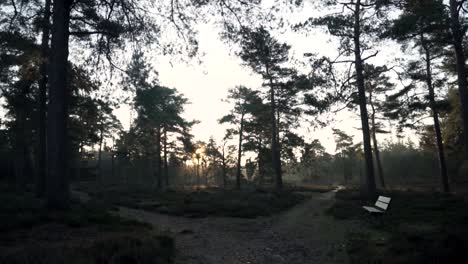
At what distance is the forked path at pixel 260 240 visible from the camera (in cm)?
609

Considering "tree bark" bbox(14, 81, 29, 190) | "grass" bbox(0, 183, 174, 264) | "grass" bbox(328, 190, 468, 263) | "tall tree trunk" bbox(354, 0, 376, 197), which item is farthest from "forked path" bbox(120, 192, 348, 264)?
"tree bark" bbox(14, 81, 29, 190)

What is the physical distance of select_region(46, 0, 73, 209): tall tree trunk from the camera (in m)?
8.61

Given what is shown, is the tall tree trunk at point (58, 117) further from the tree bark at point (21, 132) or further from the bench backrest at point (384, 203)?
the bench backrest at point (384, 203)

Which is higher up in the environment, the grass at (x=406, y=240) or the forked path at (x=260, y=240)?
the grass at (x=406, y=240)

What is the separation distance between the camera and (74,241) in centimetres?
563

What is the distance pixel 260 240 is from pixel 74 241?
15.2ft

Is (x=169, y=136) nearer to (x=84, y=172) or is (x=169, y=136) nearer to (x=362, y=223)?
(x=84, y=172)

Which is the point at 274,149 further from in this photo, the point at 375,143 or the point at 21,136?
the point at 21,136

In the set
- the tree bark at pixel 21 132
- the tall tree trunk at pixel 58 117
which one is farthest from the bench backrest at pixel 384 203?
the tree bark at pixel 21 132

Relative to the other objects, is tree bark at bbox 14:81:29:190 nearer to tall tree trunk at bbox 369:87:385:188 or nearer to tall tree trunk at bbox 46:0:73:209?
tall tree trunk at bbox 46:0:73:209

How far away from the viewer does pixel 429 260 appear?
4645 millimetres

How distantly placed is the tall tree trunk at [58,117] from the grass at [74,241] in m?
0.66

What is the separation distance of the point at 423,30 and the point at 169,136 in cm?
2740

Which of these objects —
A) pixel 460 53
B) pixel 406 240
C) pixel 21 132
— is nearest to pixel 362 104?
pixel 460 53
